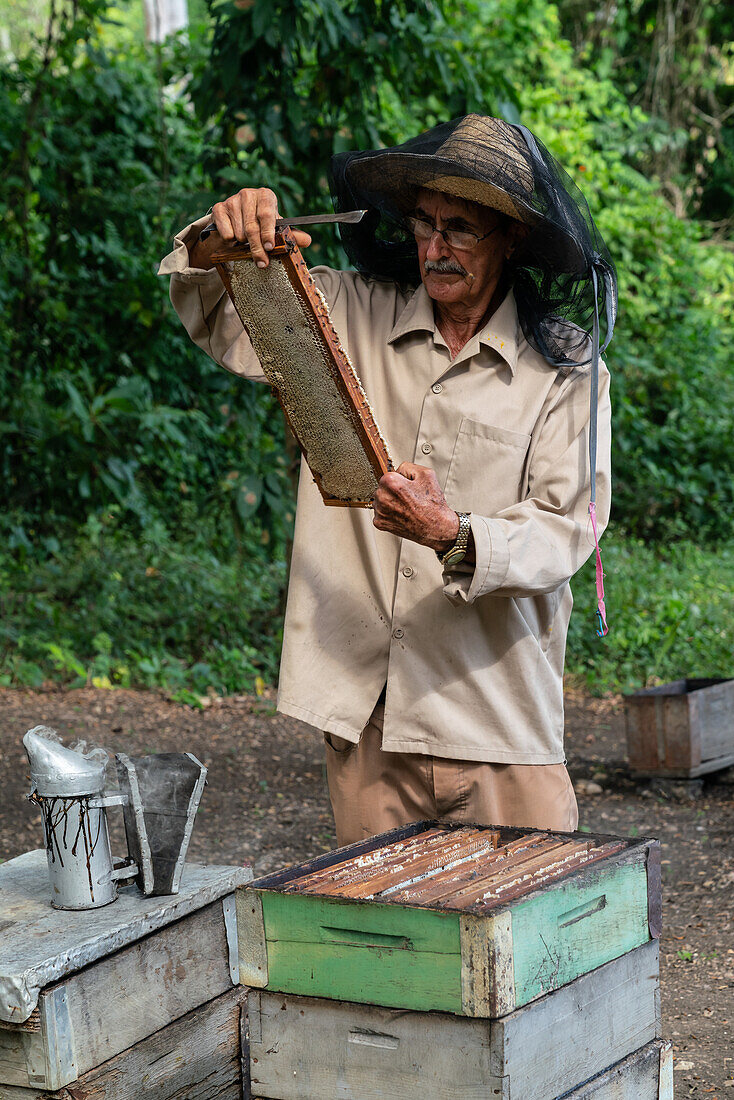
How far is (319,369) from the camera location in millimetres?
2105

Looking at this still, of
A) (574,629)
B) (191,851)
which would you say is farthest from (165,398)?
(191,851)

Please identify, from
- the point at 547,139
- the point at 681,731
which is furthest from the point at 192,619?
the point at 547,139

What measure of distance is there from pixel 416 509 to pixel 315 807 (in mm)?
2882

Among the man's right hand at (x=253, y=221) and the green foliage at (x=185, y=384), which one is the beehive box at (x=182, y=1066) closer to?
the man's right hand at (x=253, y=221)

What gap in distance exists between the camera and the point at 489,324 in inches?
89.9

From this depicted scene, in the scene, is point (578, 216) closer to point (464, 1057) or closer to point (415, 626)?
point (415, 626)

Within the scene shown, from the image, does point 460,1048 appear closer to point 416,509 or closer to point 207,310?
point 416,509

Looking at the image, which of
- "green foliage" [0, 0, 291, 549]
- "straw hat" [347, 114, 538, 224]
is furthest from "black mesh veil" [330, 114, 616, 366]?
"green foliage" [0, 0, 291, 549]

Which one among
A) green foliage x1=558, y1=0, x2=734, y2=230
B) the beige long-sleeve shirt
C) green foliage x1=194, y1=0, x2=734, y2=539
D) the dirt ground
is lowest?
the dirt ground

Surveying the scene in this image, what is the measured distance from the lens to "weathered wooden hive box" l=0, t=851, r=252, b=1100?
1890 millimetres

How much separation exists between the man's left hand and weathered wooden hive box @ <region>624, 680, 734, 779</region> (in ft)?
9.58

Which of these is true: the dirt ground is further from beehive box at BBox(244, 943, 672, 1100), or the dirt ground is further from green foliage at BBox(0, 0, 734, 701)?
beehive box at BBox(244, 943, 672, 1100)

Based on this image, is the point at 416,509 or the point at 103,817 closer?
the point at 416,509

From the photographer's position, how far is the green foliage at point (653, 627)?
6.39 meters
